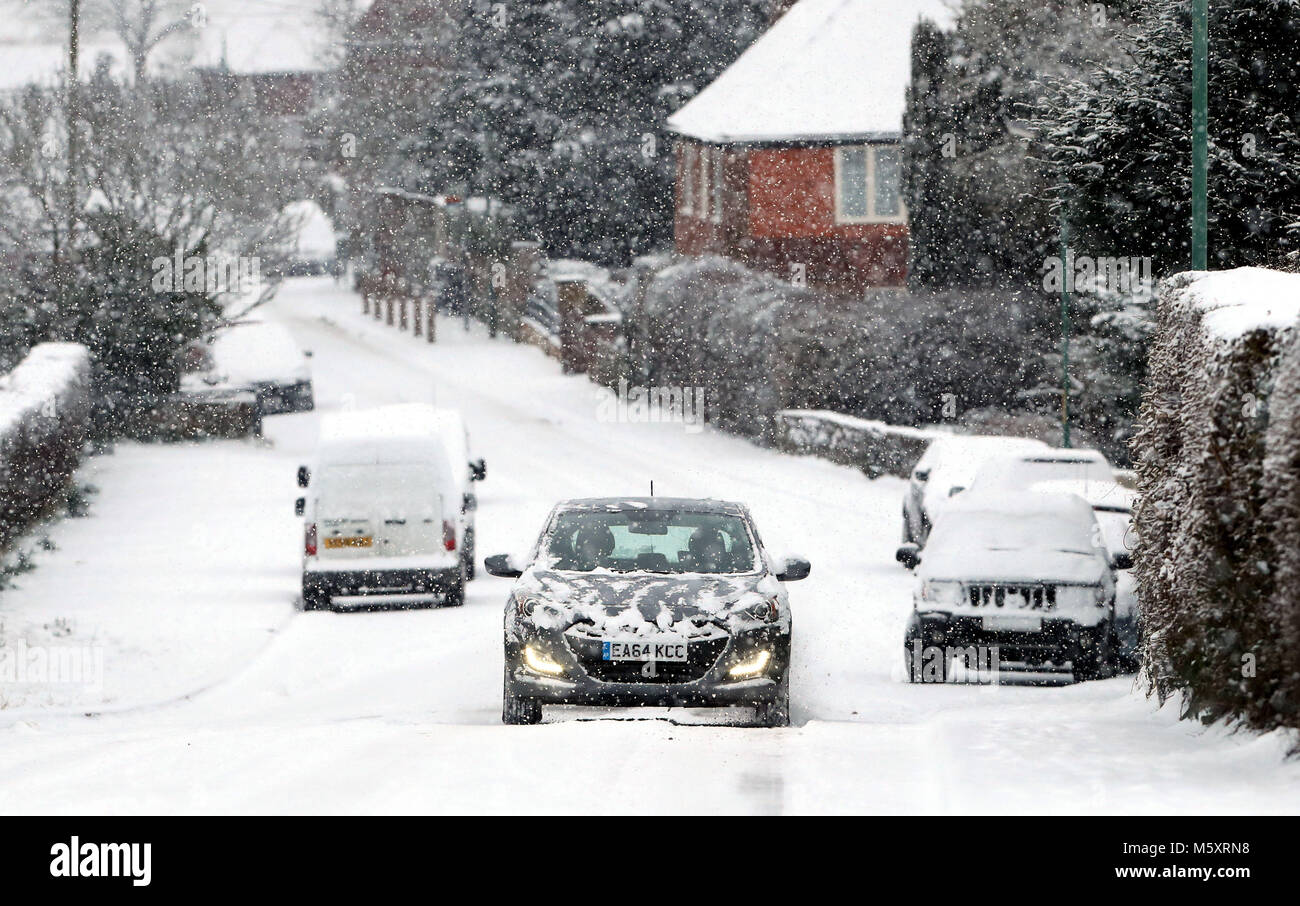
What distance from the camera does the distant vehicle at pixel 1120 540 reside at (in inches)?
585

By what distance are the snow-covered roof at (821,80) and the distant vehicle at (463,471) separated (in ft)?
64.7

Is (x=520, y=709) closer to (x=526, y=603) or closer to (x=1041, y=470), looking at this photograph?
(x=526, y=603)

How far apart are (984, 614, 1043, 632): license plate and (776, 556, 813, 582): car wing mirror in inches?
89.8

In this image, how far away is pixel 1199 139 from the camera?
55.5ft

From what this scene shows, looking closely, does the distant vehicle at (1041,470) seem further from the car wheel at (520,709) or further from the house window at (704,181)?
the house window at (704,181)

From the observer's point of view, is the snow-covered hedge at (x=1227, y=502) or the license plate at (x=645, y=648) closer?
the snow-covered hedge at (x=1227, y=502)

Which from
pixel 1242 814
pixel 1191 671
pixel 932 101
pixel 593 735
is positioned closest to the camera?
pixel 1242 814

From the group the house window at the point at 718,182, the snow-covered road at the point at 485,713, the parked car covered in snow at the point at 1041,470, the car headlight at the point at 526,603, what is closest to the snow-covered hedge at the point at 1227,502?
the snow-covered road at the point at 485,713

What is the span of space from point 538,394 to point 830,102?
30.4ft

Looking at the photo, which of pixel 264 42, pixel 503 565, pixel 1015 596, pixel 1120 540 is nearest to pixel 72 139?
pixel 1120 540

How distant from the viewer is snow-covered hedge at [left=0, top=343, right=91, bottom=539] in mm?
20453

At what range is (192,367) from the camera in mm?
37562

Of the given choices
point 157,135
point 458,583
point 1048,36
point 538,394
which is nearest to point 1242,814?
point 458,583

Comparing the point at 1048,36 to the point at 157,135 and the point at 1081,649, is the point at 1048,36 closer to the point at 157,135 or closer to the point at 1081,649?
the point at 1081,649
